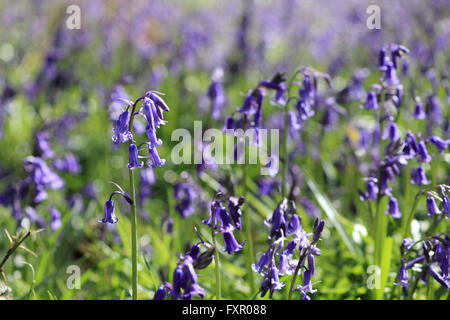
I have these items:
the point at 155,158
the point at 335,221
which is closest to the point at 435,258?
the point at 335,221

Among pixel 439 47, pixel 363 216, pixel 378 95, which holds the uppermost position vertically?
pixel 439 47

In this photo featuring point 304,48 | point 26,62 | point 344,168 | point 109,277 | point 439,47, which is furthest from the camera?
point 304,48

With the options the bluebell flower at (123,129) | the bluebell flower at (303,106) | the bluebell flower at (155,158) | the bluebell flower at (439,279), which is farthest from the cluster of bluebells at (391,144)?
the bluebell flower at (123,129)

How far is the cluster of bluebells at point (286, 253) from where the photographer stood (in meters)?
2.38

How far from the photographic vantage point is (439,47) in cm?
727

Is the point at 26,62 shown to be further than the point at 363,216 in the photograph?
Yes

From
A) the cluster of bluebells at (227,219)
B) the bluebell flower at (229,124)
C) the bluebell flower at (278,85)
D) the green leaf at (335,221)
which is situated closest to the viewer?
the cluster of bluebells at (227,219)

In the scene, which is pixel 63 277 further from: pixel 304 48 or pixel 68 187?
pixel 304 48

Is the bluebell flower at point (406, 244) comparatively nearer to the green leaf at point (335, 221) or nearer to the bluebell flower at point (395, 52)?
the green leaf at point (335, 221)

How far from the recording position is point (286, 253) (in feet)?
8.05

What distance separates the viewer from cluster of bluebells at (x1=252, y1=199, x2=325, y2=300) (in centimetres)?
238

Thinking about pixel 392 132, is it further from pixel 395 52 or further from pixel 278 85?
pixel 278 85

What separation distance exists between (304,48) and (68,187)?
20.8 ft

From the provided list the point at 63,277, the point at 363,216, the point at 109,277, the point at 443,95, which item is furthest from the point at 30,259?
the point at 443,95
